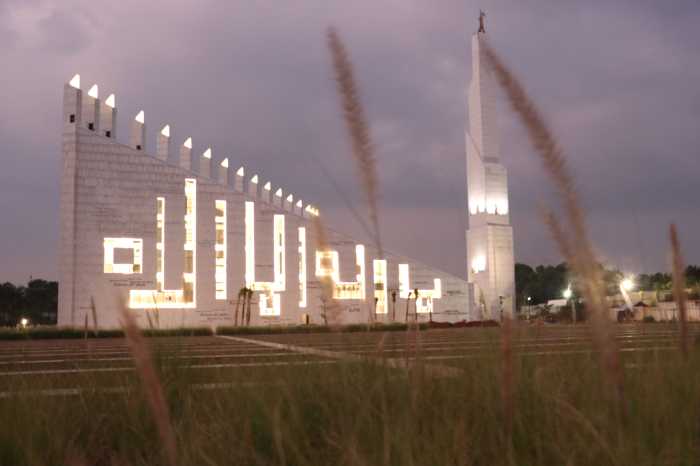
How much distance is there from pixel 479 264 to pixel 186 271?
15.9 m

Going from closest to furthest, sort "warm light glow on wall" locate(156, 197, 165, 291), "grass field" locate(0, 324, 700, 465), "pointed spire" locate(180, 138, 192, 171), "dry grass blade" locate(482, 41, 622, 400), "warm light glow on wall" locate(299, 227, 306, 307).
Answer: "dry grass blade" locate(482, 41, 622, 400)
"grass field" locate(0, 324, 700, 465)
"warm light glow on wall" locate(156, 197, 165, 291)
"pointed spire" locate(180, 138, 192, 171)
"warm light glow on wall" locate(299, 227, 306, 307)

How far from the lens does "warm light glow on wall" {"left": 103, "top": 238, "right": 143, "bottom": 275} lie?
2912 cm

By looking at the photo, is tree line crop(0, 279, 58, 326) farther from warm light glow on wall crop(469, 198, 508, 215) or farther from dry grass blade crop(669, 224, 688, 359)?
dry grass blade crop(669, 224, 688, 359)

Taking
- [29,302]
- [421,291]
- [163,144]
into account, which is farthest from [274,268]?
[29,302]

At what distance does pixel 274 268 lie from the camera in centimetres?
3238

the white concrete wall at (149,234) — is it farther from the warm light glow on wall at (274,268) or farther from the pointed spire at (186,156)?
the pointed spire at (186,156)

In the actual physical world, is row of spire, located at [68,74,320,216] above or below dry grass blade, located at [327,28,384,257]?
above

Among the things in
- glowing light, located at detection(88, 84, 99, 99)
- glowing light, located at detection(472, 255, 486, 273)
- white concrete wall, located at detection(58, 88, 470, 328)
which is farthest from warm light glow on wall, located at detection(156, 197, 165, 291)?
glowing light, located at detection(472, 255, 486, 273)

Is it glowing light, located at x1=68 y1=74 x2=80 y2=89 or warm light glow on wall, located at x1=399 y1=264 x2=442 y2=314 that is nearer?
glowing light, located at x1=68 y1=74 x2=80 y2=89

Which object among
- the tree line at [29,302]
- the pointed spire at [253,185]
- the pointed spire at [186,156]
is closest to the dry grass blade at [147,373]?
the pointed spire at [186,156]

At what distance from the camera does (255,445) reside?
1.78m

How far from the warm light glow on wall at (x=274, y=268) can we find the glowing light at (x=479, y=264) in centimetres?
1101

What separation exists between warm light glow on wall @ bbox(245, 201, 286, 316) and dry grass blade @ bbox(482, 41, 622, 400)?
30.8 metres

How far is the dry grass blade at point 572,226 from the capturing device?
112 cm
